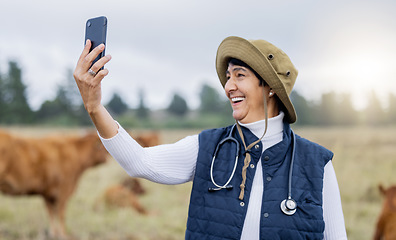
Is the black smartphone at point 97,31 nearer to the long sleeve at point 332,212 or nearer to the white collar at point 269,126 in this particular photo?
the white collar at point 269,126

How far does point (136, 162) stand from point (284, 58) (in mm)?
770

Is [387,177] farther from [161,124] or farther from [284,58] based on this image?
[161,124]

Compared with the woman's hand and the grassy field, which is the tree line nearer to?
the grassy field

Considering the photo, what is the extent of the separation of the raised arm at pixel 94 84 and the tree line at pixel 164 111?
71.9 ft

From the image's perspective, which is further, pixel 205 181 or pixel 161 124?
pixel 161 124

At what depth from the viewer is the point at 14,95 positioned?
26.9 metres

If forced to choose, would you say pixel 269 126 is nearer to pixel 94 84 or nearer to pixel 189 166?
pixel 189 166

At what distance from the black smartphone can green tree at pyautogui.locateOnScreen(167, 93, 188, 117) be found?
35.4 m

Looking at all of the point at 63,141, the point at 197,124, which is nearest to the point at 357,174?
the point at 63,141

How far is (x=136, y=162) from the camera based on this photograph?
4.78ft

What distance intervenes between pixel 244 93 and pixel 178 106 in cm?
3558

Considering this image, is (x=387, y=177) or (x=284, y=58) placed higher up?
(x=284, y=58)

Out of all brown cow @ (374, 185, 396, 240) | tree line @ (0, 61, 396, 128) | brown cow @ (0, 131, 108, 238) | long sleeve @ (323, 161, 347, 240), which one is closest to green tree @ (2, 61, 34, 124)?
Answer: tree line @ (0, 61, 396, 128)

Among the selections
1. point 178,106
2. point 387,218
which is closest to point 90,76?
point 387,218
